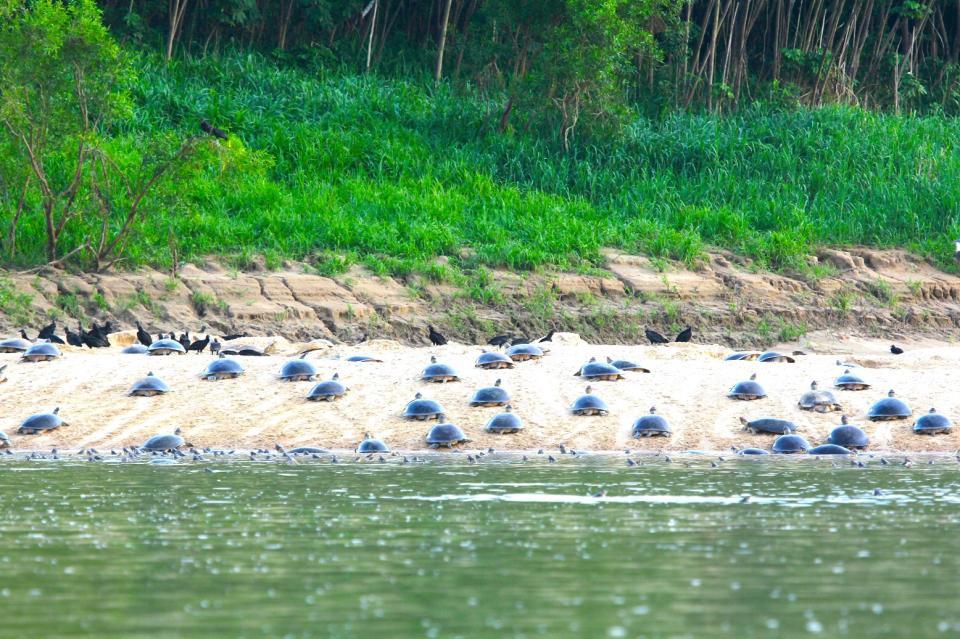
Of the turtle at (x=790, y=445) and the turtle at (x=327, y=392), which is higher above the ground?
the turtle at (x=790, y=445)

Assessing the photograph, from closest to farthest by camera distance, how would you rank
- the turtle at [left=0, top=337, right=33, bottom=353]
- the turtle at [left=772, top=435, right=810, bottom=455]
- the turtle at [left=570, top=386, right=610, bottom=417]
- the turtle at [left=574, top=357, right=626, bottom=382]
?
the turtle at [left=772, top=435, right=810, bottom=455]
the turtle at [left=570, top=386, right=610, bottom=417]
the turtle at [left=574, top=357, right=626, bottom=382]
the turtle at [left=0, top=337, right=33, bottom=353]

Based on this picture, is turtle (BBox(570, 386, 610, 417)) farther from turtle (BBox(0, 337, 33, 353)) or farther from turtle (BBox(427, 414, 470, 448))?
turtle (BBox(0, 337, 33, 353))

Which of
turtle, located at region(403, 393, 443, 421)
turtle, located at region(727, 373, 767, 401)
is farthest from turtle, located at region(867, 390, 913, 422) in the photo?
turtle, located at region(403, 393, 443, 421)

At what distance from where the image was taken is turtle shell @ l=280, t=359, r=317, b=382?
12680mm

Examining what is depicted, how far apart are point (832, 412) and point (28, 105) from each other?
1135cm

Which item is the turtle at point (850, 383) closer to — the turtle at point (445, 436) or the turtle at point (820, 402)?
the turtle at point (820, 402)

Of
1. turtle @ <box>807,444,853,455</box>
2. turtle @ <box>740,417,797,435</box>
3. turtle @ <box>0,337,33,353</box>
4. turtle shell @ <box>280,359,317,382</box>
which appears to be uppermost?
turtle @ <box>807,444,853,455</box>

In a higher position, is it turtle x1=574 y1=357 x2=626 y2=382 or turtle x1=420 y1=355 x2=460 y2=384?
turtle x1=574 y1=357 x2=626 y2=382

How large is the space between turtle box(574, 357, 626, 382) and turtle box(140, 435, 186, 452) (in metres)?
3.69

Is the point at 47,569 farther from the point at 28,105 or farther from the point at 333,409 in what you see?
the point at 28,105

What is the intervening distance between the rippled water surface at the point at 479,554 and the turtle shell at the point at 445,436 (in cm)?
166

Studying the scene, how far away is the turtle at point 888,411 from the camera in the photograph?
454 inches

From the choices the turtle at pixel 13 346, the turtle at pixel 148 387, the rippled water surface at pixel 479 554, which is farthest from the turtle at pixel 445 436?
the turtle at pixel 13 346

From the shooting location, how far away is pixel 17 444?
37.4 feet
